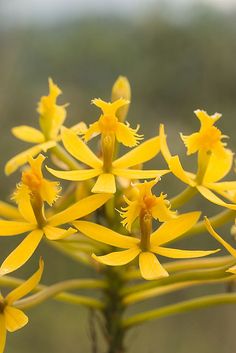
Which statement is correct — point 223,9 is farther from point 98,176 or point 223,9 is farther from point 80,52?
point 98,176

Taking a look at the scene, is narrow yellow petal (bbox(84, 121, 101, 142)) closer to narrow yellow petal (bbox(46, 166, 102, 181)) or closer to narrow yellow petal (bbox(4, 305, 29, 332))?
narrow yellow petal (bbox(46, 166, 102, 181))

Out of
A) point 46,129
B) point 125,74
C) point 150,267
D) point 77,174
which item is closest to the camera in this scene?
point 150,267

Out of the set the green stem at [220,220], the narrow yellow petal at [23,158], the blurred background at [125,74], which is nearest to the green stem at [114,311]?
the green stem at [220,220]

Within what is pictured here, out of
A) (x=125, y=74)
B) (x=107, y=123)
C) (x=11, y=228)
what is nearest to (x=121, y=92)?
(x=107, y=123)

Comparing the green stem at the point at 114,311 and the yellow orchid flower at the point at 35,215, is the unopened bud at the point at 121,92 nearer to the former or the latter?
the yellow orchid flower at the point at 35,215

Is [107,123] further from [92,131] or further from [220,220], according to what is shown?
[220,220]

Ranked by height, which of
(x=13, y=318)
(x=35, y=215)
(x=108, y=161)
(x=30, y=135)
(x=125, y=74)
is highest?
(x=125, y=74)

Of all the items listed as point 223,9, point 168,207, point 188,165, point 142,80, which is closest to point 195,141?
point 168,207
